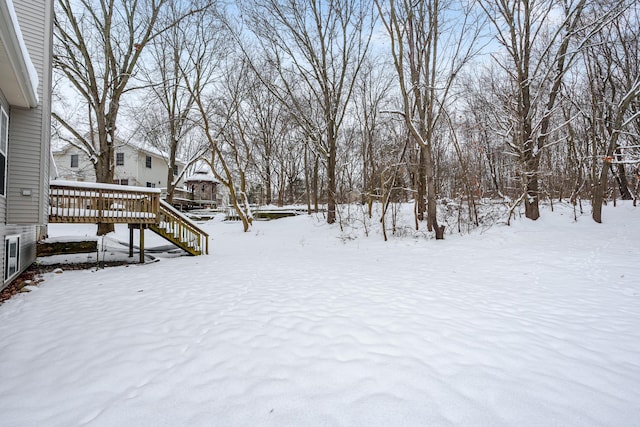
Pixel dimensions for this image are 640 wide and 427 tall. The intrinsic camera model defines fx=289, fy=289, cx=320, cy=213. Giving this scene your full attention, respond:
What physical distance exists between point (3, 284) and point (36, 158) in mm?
2510

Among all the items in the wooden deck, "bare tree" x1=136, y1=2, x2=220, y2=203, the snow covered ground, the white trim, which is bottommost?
the snow covered ground

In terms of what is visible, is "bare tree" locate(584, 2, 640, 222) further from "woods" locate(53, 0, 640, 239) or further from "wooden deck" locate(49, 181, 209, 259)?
"wooden deck" locate(49, 181, 209, 259)

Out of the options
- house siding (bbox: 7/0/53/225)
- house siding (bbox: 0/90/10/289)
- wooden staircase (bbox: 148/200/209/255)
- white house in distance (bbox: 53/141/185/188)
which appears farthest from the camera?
white house in distance (bbox: 53/141/185/188)

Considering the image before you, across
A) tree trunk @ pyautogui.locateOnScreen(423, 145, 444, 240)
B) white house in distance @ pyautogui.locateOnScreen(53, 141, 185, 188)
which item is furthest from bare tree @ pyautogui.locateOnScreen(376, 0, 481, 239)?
white house in distance @ pyautogui.locateOnScreen(53, 141, 185, 188)

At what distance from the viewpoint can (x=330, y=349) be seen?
2.80m

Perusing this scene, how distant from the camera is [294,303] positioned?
428 cm

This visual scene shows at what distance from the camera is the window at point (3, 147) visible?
16.7 ft

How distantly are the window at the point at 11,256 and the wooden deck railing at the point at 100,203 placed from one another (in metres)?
1.36

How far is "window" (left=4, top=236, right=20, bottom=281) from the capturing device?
5282mm

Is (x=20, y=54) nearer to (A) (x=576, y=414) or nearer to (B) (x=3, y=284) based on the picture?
(B) (x=3, y=284)

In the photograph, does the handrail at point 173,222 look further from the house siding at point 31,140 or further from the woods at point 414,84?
the woods at point 414,84

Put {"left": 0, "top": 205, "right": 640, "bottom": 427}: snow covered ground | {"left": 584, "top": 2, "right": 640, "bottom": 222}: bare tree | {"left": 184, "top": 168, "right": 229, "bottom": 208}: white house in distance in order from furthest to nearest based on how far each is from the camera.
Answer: {"left": 184, "top": 168, "right": 229, "bottom": 208}: white house in distance, {"left": 584, "top": 2, "right": 640, "bottom": 222}: bare tree, {"left": 0, "top": 205, "right": 640, "bottom": 427}: snow covered ground

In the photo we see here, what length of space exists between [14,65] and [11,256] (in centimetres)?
377

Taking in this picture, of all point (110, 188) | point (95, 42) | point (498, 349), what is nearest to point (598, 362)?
point (498, 349)
